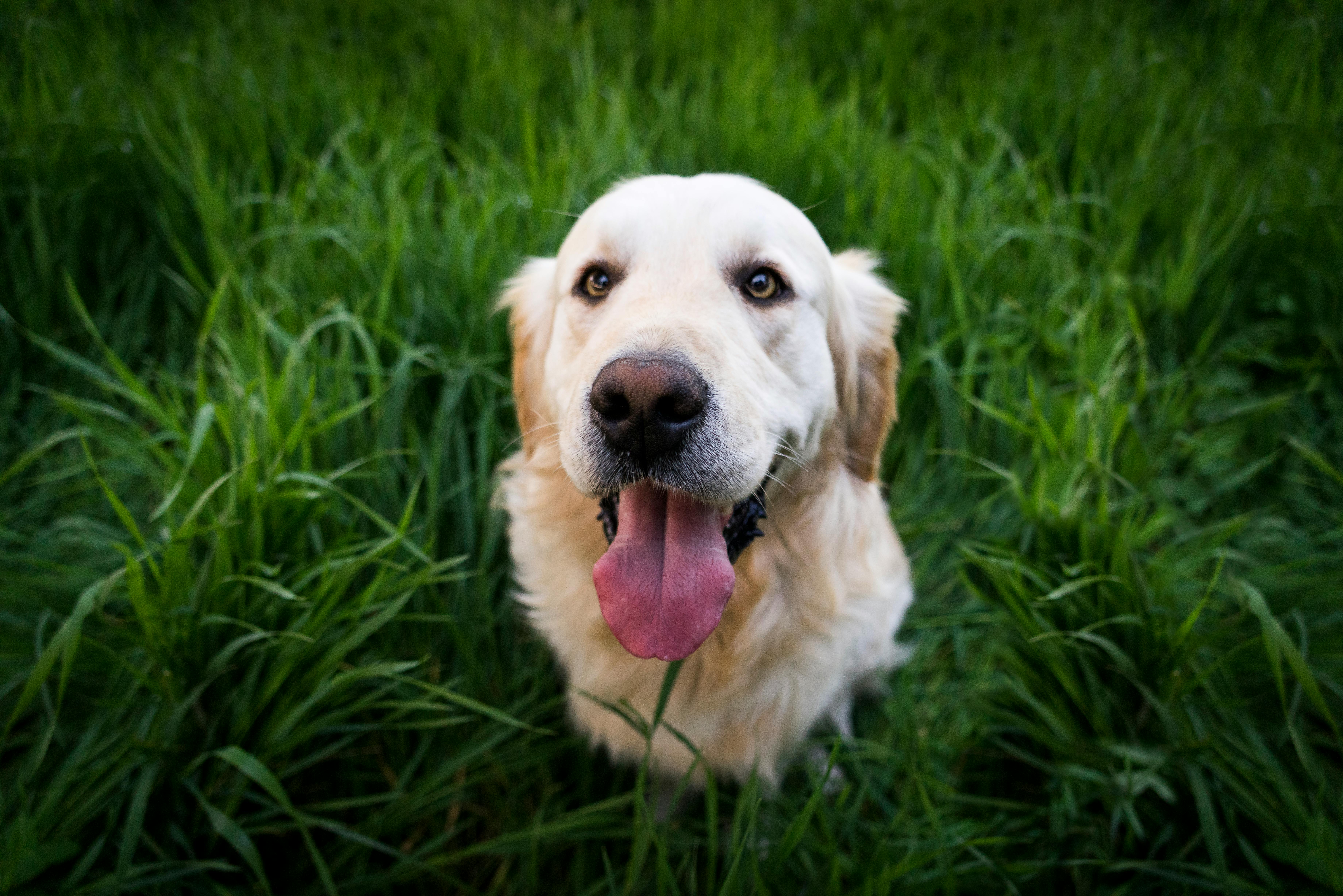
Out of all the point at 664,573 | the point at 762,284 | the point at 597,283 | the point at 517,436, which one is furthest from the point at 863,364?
the point at 517,436

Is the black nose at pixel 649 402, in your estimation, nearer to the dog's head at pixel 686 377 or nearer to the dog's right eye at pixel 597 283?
the dog's head at pixel 686 377

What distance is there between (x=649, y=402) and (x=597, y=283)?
Answer: 0.55 metres

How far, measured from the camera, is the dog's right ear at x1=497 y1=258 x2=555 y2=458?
195 cm

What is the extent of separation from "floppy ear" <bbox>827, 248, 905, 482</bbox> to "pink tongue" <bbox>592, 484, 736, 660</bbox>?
60 centimetres

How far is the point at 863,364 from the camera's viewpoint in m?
2.02

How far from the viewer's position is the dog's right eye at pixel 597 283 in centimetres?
173

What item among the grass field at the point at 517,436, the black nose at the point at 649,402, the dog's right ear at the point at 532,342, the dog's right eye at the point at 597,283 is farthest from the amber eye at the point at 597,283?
the grass field at the point at 517,436

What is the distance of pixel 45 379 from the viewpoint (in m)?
2.66

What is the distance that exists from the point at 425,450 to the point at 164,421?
0.76 metres

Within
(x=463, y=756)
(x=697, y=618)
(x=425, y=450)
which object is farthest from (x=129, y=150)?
(x=697, y=618)

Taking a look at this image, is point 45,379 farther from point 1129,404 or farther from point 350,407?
point 1129,404

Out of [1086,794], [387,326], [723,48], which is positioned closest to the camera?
[1086,794]

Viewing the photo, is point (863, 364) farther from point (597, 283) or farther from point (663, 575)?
point (663, 575)

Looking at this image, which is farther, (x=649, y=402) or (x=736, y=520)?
(x=736, y=520)
